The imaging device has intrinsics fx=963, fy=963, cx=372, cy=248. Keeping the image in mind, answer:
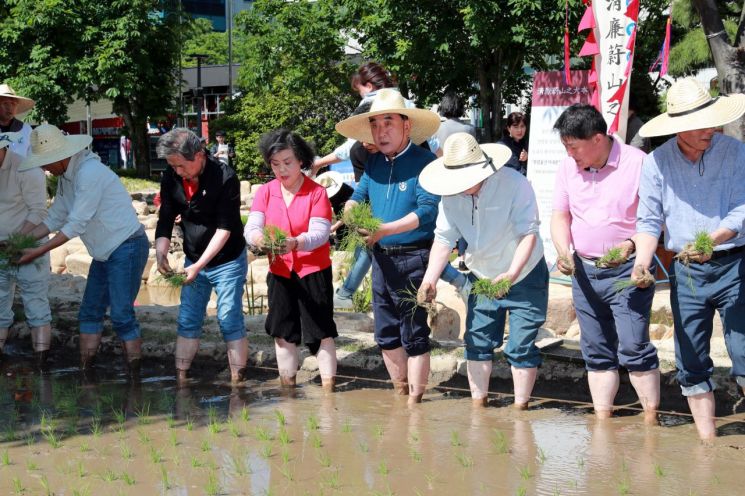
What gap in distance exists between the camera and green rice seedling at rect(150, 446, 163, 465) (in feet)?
16.0

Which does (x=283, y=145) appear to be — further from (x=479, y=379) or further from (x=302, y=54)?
(x=302, y=54)

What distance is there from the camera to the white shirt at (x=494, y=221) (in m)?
5.43

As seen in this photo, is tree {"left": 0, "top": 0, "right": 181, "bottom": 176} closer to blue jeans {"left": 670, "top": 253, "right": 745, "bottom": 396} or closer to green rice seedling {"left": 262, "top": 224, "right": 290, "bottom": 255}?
green rice seedling {"left": 262, "top": 224, "right": 290, "bottom": 255}

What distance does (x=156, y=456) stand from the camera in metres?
4.90

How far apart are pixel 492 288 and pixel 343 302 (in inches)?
129

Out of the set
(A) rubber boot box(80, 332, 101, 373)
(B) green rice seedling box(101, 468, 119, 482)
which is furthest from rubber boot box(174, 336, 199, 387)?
(B) green rice seedling box(101, 468, 119, 482)

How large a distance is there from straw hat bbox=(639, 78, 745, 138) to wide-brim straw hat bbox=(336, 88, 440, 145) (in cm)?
142

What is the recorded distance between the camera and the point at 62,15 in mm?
26172

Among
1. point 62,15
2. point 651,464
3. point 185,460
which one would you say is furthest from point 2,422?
point 62,15

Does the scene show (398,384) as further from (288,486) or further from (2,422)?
(2,422)

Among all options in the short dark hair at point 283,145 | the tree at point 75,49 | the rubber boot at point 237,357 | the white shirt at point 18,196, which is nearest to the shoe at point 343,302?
the rubber boot at point 237,357

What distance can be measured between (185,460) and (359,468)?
0.90 metres

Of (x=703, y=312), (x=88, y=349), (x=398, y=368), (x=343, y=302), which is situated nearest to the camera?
(x=703, y=312)

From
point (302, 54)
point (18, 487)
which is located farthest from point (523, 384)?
point (302, 54)
